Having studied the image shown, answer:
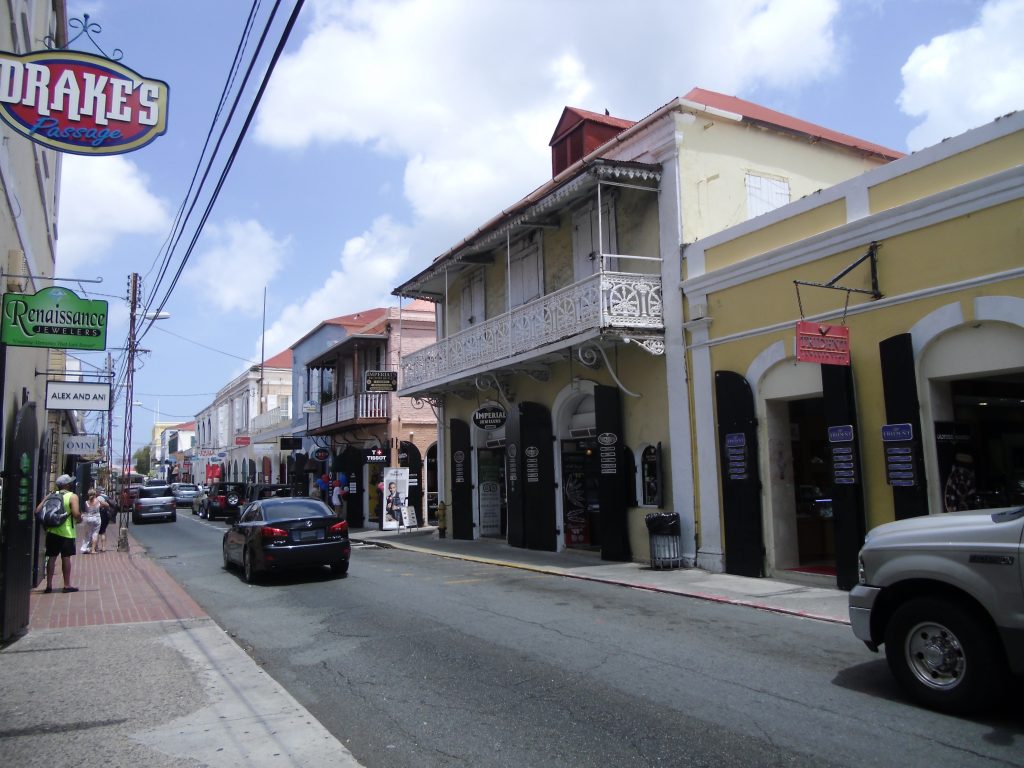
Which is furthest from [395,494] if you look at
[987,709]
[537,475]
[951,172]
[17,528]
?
[987,709]

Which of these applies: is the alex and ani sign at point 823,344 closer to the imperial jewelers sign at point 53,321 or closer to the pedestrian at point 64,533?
the imperial jewelers sign at point 53,321

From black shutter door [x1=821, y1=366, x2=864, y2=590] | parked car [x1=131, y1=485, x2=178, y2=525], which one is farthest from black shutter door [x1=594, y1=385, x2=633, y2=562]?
parked car [x1=131, y1=485, x2=178, y2=525]

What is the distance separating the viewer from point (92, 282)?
10.8m

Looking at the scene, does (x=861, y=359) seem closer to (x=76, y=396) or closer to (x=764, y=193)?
(x=764, y=193)

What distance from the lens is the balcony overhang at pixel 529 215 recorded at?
46.3 ft

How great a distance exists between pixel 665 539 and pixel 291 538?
21.1 feet

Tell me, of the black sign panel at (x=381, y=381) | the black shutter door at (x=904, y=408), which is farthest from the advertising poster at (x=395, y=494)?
the black shutter door at (x=904, y=408)

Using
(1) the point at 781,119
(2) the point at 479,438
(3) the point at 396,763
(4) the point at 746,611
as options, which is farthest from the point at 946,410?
(2) the point at 479,438

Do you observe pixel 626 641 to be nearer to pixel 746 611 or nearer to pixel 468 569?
pixel 746 611

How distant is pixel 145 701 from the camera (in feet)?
20.5

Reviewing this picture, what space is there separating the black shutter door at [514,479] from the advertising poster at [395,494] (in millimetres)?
8038

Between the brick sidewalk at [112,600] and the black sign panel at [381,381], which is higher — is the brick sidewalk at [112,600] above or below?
below

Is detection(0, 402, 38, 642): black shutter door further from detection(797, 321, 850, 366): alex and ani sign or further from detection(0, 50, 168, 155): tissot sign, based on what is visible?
detection(797, 321, 850, 366): alex and ani sign

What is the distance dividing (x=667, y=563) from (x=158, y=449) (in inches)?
4236
